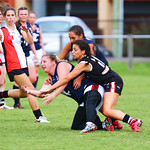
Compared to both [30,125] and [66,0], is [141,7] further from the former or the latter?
[30,125]

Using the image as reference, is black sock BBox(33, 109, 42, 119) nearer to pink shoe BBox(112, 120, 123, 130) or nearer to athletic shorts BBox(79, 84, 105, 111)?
athletic shorts BBox(79, 84, 105, 111)

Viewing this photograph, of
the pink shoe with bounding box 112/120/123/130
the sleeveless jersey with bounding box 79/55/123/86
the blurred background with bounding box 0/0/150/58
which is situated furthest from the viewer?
the blurred background with bounding box 0/0/150/58

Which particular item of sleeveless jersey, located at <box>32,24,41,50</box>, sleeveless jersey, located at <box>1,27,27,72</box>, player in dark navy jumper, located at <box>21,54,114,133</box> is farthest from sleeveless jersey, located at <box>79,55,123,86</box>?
sleeveless jersey, located at <box>32,24,41,50</box>

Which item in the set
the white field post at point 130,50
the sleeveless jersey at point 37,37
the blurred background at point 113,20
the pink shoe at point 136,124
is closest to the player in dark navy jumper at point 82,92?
the pink shoe at point 136,124

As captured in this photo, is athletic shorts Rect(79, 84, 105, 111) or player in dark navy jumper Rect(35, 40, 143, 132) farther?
athletic shorts Rect(79, 84, 105, 111)

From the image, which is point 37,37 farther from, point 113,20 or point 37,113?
point 113,20

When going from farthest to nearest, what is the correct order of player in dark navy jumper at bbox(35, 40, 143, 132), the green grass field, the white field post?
the white field post < player in dark navy jumper at bbox(35, 40, 143, 132) < the green grass field

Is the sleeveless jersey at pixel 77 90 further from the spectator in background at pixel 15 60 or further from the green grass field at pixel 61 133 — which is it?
the spectator in background at pixel 15 60

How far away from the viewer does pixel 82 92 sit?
7246mm

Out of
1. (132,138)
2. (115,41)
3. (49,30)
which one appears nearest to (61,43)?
(49,30)

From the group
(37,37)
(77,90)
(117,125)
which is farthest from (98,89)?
(37,37)

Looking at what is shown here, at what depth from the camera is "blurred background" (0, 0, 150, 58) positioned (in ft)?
76.0

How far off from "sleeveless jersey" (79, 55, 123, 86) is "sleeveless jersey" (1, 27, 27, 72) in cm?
131

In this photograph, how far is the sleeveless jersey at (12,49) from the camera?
7.91 m
